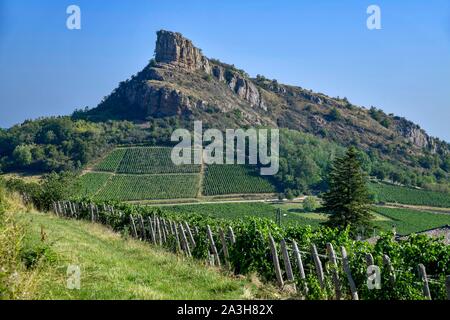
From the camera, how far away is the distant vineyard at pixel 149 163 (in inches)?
4222

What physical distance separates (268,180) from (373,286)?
106 metres

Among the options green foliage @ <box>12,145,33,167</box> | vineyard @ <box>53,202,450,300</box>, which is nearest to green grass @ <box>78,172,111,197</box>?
green foliage @ <box>12,145,33,167</box>

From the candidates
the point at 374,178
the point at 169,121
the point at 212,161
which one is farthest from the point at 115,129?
the point at 374,178

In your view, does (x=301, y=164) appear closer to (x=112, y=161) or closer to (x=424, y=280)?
(x=112, y=161)

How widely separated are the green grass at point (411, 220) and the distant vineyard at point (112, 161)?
2286 inches

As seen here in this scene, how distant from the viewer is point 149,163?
112 meters

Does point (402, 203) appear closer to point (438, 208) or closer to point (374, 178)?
point (438, 208)

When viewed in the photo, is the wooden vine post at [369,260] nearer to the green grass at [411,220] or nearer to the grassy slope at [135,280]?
the grassy slope at [135,280]

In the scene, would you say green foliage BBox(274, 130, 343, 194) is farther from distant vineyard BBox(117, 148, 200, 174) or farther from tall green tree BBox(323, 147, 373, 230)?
tall green tree BBox(323, 147, 373, 230)

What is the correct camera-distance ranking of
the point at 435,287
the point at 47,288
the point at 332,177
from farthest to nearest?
the point at 332,177
the point at 435,287
the point at 47,288

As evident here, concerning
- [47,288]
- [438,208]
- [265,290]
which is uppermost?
[47,288]

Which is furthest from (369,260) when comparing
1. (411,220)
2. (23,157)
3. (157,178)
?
(23,157)

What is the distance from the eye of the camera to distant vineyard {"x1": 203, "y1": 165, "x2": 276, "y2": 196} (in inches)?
3978

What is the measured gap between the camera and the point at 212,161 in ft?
387
